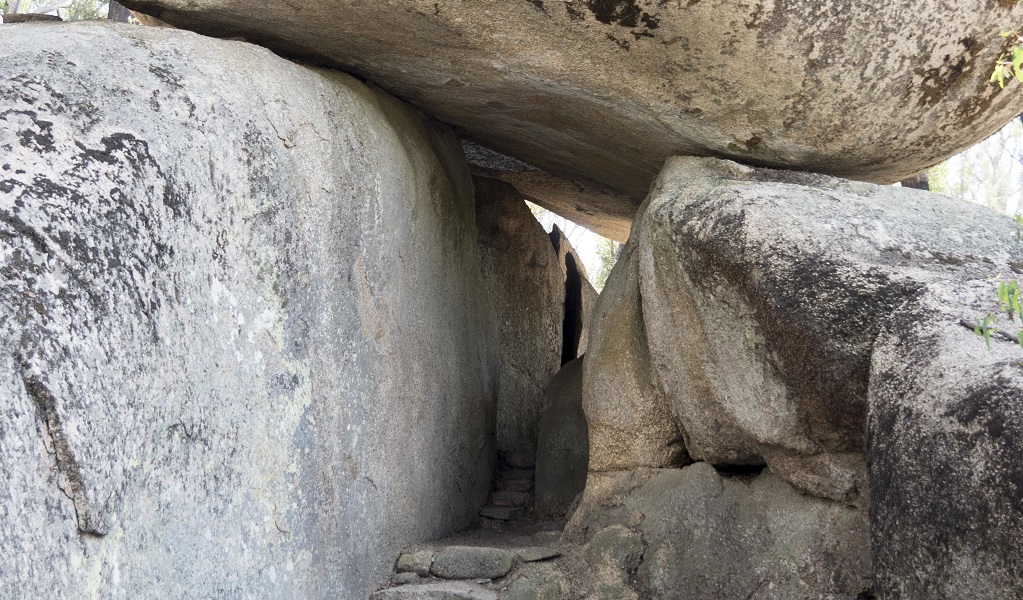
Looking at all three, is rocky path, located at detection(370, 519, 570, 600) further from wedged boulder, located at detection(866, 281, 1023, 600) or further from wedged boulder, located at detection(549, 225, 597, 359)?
wedged boulder, located at detection(549, 225, 597, 359)

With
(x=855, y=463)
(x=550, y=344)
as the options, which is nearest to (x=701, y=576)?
(x=855, y=463)

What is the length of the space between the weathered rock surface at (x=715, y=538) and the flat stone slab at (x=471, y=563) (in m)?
0.37

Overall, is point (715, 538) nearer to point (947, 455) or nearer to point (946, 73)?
point (947, 455)

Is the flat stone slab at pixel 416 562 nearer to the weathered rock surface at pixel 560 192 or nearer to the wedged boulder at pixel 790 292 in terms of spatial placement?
the wedged boulder at pixel 790 292

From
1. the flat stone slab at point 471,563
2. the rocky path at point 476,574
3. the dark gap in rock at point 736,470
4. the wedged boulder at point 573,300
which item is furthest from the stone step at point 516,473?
the dark gap in rock at point 736,470

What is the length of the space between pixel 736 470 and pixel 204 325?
7.59ft

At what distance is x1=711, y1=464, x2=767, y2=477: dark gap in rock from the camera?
4152 millimetres

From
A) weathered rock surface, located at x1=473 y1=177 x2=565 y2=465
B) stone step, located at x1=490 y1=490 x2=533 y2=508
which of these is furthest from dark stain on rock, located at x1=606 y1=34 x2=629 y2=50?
stone step, located at x1=490 y1=490 x2=533 y2=508

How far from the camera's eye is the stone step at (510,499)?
5.74 meters

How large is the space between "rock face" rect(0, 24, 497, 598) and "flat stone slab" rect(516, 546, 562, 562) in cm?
50

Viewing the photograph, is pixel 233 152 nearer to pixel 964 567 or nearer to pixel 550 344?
pixel 964 567

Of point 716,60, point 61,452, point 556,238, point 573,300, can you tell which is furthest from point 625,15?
point 573,300

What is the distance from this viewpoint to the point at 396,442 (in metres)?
4.33

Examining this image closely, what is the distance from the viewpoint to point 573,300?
776cm
